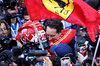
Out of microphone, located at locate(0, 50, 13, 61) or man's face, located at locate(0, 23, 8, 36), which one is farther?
man's face, located at locate(0, 23, 8, 36)

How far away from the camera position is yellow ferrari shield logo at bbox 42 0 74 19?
280cm

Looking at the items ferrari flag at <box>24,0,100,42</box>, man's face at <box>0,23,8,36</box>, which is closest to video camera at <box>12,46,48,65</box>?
A: man's face at <box>0,23,8,36</box>

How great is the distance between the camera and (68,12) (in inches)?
110

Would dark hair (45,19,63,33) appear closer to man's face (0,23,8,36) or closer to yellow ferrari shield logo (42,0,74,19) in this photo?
yellow ferrari shield logo (42,0,74,19)

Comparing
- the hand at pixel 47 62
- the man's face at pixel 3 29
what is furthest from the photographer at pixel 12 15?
the hand at pixel 47 62

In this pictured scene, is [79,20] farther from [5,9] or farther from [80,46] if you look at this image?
[80,46]

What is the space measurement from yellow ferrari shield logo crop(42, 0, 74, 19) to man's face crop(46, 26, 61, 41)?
43 centimetres

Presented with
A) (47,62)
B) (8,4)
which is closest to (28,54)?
(47,62)

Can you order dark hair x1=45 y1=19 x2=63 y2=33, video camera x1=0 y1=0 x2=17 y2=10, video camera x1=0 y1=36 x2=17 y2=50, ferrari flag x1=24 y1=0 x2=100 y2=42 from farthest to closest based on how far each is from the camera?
video camera x1=0 y1=0 x2=17 y2=10 < dark hair x1=45 y1=19 x2=63 y2=33 < video camera x1=0 y1=36 x2=17 y2=50 < ferrari flag x1=24 y1=0 x2=100 y2=42

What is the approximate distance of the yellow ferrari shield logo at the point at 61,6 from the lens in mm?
2803

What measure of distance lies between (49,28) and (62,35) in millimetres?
308

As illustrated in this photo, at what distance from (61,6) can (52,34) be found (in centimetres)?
57

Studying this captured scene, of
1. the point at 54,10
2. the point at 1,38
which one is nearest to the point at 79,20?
the point at 54,10

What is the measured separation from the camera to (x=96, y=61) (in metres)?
2.85
